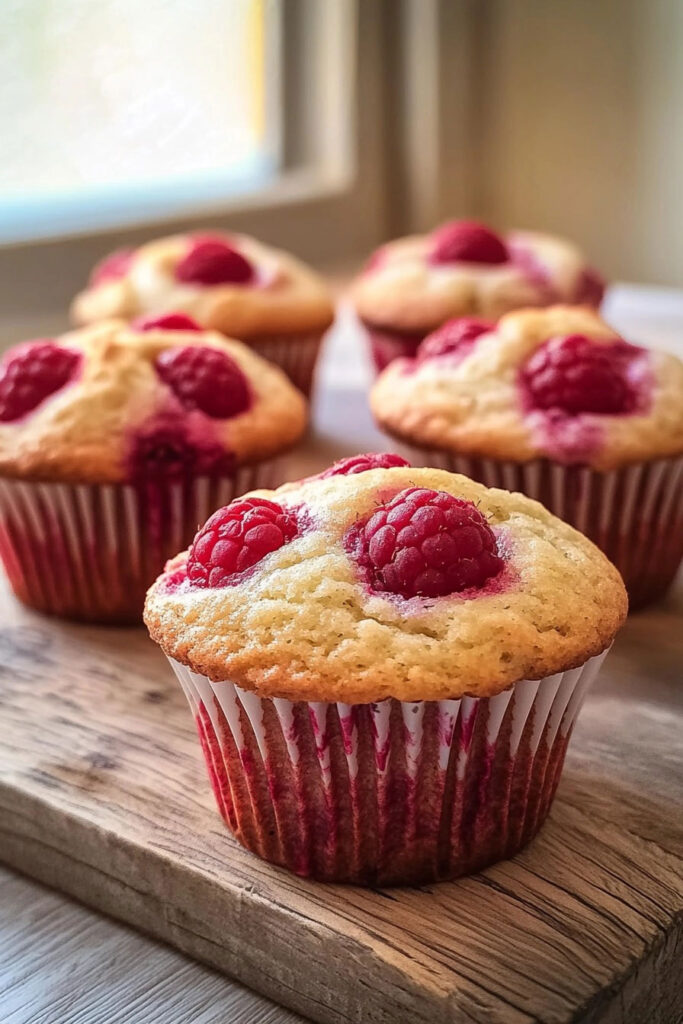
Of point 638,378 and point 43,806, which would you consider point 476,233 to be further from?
point 43,806

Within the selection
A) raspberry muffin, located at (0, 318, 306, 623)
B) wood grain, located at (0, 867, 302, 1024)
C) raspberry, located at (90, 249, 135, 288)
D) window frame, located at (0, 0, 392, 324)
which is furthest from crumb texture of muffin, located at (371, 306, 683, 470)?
window frame, located at (0, 0, 392, 324)

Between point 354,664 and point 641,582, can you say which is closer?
point 354,664

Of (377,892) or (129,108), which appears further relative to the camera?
(129,108)

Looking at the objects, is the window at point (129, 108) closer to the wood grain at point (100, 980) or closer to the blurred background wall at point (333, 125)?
the blurred background wall at point (333, 125)

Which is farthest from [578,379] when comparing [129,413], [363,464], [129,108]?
[129,108]

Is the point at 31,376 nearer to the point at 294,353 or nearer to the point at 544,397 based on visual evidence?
the point at 544,397

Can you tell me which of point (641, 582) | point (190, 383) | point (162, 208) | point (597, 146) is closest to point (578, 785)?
point (641, 582)
